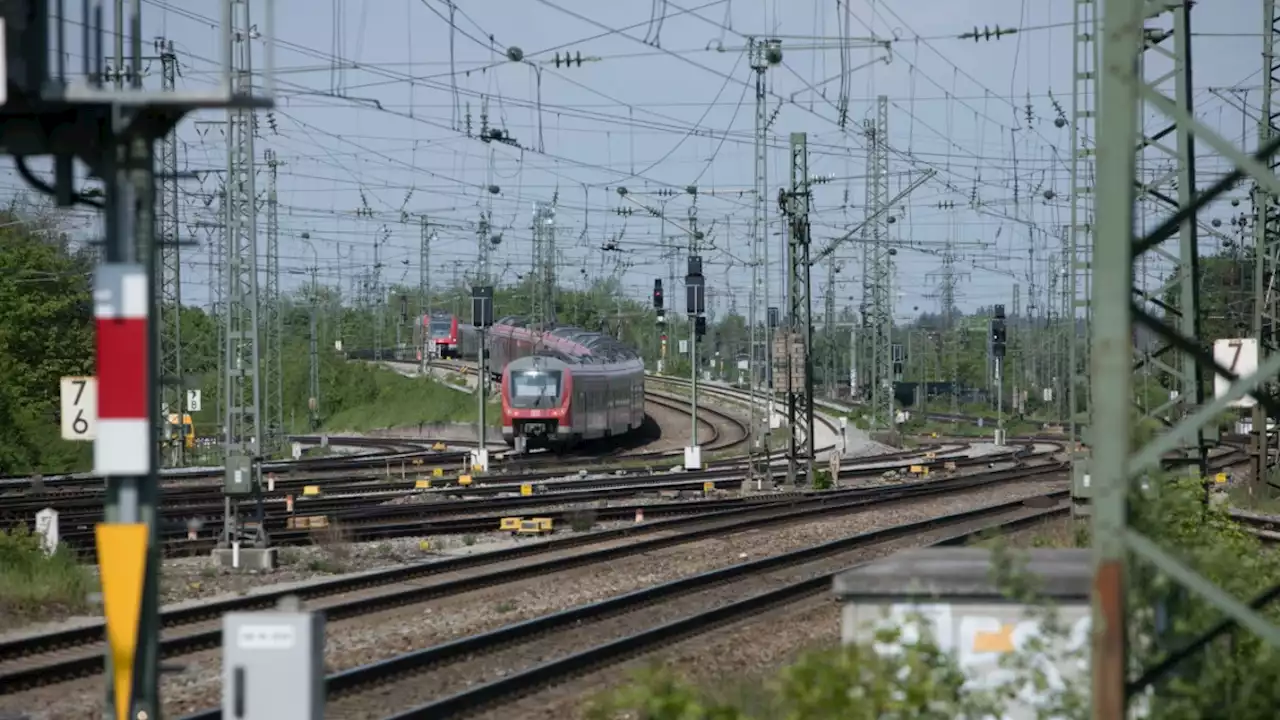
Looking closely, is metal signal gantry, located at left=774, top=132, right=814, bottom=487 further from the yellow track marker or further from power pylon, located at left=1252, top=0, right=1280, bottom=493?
the yellow track marker

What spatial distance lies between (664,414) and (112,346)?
203 feet

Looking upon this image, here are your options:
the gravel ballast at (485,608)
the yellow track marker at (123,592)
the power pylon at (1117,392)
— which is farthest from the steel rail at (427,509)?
the power pylon at (1117,392)

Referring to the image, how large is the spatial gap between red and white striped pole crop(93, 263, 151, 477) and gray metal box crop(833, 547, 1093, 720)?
3.28 m

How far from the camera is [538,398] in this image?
49.9 m

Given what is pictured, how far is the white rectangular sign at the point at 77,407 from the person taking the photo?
69.9 feet

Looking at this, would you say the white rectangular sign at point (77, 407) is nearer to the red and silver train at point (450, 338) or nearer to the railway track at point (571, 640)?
the railway track at point (571, 640)

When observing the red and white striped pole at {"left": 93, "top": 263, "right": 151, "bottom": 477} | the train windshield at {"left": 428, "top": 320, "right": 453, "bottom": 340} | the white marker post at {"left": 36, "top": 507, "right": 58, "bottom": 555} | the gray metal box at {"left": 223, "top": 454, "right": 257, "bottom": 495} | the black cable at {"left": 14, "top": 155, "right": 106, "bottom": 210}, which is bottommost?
the white marker post at {"left": 36, "top": 507, "right": 58, "bottom": 555}

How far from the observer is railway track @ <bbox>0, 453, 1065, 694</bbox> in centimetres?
1377

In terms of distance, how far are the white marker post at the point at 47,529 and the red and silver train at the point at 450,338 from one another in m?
61.8

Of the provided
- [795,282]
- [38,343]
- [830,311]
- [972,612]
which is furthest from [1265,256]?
[830,311]

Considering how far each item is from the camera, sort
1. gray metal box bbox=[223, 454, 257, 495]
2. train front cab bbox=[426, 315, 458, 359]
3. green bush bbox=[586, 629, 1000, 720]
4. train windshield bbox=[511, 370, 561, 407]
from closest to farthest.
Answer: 1. green bush bbox=[586, 629, 1000, 720]
2. gray metal box bbox=[223, 454, 257, 495]
3. train windshield bbox=[511, 370, 561, 407]
4. train front cab bbox=[426, 315, 458, 359]

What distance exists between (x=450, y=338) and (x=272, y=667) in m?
81.0

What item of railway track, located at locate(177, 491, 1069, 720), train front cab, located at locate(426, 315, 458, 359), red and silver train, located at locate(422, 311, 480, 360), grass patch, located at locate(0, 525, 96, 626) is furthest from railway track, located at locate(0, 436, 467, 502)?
train front cab, located at locate(426, 315, 458, 359)

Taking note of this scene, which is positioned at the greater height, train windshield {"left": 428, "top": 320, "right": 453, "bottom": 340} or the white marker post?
train windshield {"left": 428, "top": 320, "right": 453, "bottom": 340}
